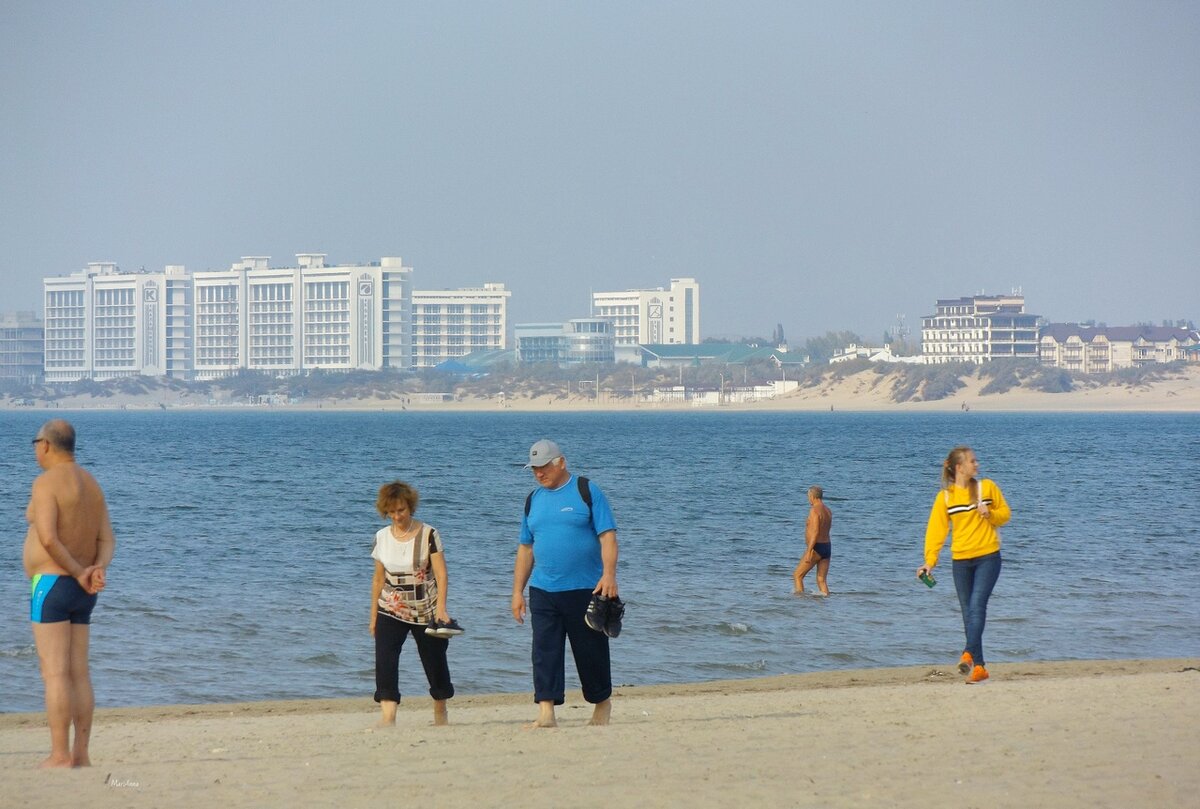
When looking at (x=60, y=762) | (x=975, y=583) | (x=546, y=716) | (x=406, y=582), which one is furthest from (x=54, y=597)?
(x=975, y=583)

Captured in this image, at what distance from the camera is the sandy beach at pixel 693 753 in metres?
6.93

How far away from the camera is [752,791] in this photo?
7.01 metres

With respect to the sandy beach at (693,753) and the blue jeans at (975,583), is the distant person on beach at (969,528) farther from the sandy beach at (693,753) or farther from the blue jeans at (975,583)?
the sandy beach at (693,753)

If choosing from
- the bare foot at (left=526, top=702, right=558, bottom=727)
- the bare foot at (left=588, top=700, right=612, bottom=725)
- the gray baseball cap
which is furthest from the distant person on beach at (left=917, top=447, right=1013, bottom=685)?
the gray baseball cap

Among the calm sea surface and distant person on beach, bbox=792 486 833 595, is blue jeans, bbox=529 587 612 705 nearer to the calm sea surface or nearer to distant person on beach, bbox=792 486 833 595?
the calm sea surface

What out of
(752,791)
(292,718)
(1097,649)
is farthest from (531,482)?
(752,791)

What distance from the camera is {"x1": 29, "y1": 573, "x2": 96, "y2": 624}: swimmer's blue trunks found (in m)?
7.09

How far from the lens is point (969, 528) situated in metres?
10.0

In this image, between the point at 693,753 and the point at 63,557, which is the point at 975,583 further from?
the point at 63,557

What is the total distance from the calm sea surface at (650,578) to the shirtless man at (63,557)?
511cm

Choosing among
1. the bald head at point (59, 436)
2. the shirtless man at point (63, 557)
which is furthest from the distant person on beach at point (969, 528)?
the bald head at point (59, 436)

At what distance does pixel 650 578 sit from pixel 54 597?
579 inches

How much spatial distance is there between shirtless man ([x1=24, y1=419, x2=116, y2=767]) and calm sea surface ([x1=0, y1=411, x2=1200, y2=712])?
16.8ft

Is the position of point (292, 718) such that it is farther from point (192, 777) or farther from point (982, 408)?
point (982, 408)
